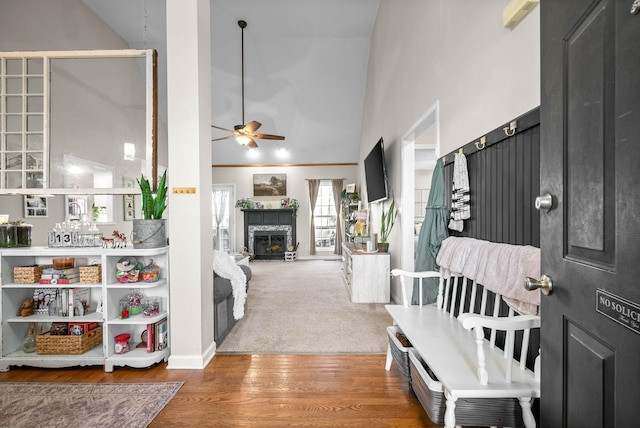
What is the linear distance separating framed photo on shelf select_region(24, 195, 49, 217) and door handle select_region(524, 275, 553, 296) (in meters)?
4.81

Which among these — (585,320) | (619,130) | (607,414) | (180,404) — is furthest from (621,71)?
(180,404)

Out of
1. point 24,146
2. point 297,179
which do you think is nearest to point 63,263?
point 24,146

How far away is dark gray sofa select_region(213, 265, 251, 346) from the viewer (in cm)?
282

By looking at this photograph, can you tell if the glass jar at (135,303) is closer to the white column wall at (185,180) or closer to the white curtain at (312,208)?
→ the white column wall at (185,180)

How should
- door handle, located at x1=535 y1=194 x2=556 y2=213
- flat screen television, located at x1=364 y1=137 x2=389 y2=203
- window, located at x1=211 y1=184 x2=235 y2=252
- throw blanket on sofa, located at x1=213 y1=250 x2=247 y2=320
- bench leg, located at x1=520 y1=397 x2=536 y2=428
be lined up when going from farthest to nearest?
window, located at x1=211 y1=184 x2=235 y2=252
flat screen television, located at x1=364 y1=137 x2=389 y2=203
throw blanket on sofa, located at x1=213 y1=250 x2=247 y2=320
bench leg, located at x1=520 y1=397 x2=536 y2=428
door handle, located at x1=535 y1=194 x2=556 y2=213

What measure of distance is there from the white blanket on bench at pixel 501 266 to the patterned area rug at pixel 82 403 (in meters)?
2.07

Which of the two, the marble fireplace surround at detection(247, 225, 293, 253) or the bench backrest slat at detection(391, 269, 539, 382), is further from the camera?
the marble fireplace surround at detection(247, 225, 293, 253)

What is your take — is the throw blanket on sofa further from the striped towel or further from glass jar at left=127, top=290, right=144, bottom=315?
the striped towel

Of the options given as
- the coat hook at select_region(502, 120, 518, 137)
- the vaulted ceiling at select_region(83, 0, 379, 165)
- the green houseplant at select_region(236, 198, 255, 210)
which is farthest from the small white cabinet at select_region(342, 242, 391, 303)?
the green houseplant at select_region(236, 198, 255, 210)

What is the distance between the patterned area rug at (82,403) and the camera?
5.94 ft

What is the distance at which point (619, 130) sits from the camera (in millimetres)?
717

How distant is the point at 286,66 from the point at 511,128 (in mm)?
5488

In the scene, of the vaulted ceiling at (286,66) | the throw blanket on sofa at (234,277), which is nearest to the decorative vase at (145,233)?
the throw blanket on sofa at (234,277)

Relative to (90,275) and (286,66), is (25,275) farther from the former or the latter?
(286,66)
